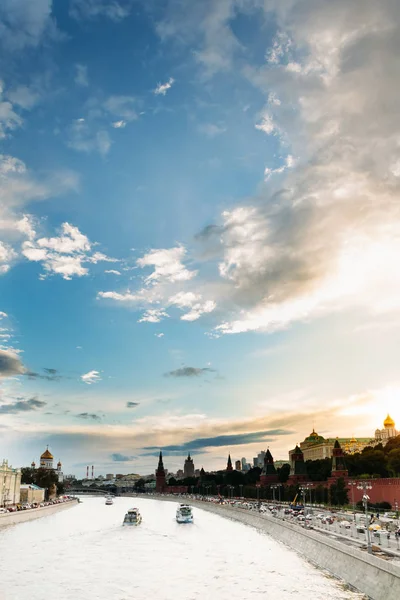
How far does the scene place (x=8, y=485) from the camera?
118 metres

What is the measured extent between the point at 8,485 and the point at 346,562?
9788 centimetres

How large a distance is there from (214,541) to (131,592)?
3522cm

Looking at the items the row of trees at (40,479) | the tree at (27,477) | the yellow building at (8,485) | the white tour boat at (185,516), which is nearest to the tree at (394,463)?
the white tour boat at (185,516)

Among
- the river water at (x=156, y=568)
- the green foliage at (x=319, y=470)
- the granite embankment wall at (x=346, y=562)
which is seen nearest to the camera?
the granite embankment wall at (x=346, y=562)

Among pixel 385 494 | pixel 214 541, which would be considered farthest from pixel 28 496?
pixel 385 494

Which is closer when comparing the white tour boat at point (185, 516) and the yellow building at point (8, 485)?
the white tour boat at point (185, 516)

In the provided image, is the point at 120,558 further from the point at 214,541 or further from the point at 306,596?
the point at 306,596

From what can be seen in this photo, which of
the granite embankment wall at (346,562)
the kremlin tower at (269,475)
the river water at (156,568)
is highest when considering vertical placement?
the kremlin tower at (269,475)

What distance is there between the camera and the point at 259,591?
124ft

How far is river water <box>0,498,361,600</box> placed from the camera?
122ft

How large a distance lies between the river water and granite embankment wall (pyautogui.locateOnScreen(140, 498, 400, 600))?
3.49 feet

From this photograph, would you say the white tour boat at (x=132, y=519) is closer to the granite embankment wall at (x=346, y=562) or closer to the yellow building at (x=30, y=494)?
the granite embankment wall at (x=346, y=562)

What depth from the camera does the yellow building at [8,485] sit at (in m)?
113

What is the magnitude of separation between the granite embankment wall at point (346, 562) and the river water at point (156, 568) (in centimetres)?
106
